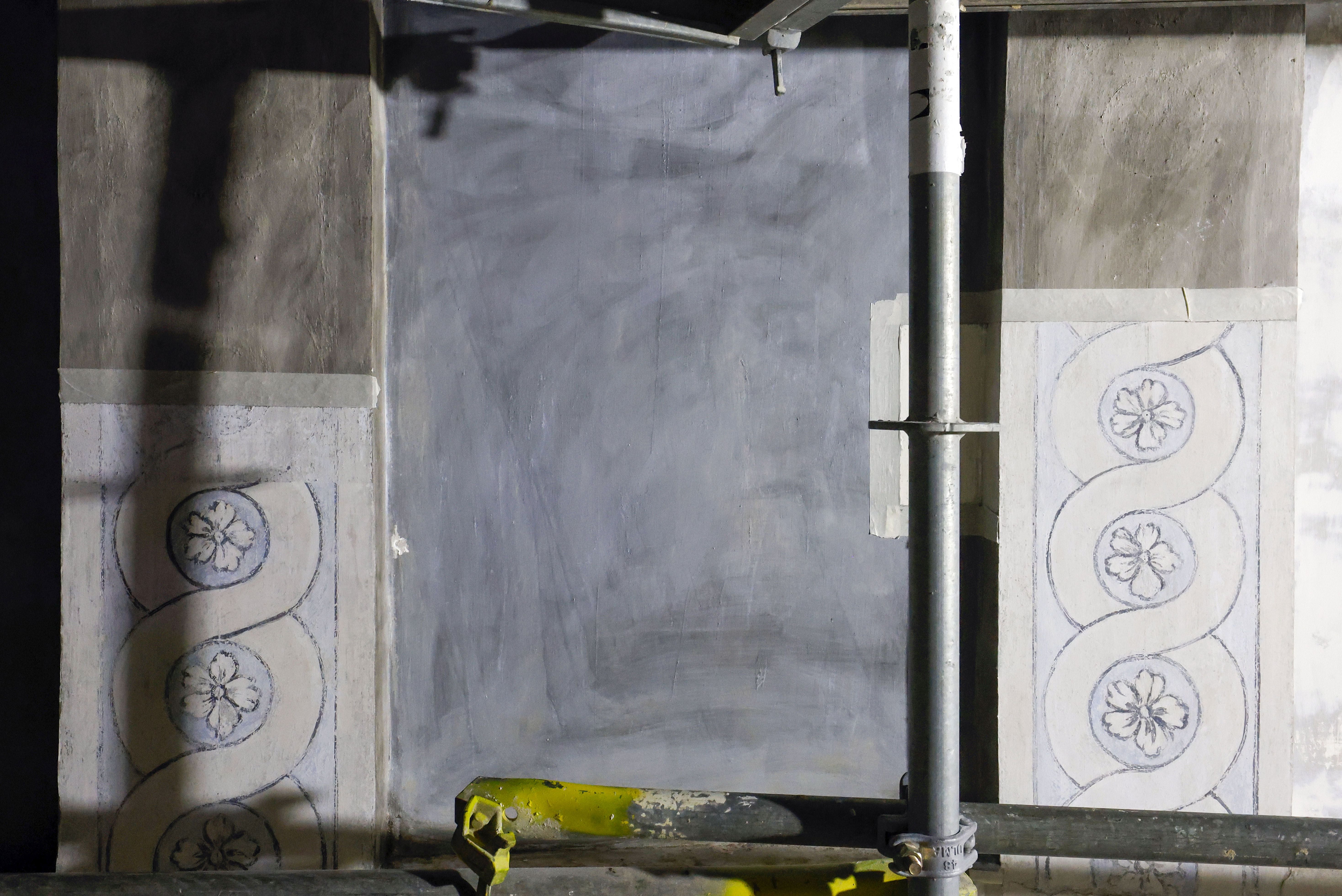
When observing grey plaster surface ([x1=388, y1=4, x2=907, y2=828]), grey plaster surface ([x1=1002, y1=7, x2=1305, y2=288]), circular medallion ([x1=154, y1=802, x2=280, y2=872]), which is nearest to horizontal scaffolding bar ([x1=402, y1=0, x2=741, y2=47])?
grey plaster surface ([x1=388, y1=4, x2=907, y2=828])

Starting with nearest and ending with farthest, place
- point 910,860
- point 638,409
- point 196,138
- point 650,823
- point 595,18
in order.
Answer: point 910,860 → point 650,823 → point 595,18 → point 196,138 → point 638,409

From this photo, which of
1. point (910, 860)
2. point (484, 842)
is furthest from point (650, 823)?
point (910, 860)

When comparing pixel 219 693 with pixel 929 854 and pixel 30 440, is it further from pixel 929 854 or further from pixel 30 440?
pixel 929 854

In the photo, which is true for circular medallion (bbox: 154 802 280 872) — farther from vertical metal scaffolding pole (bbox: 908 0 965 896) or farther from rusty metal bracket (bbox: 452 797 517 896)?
vertical metal scaffolding pole (bbox: 908 0 965 896)

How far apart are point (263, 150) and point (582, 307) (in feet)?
2.06

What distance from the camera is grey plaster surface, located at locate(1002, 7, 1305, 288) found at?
148 cm

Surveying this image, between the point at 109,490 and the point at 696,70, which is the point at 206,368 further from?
the point at 696,70

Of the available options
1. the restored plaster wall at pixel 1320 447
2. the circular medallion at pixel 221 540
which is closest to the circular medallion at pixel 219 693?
the circular medallion at pixel 221 540

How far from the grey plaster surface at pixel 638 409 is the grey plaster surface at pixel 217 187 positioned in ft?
0.41

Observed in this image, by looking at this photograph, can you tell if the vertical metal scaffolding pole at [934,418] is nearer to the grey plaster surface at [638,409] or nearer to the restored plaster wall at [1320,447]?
the grey plaster surface at [638,409]

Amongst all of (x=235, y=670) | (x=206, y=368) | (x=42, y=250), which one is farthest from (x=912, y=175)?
(x=42, y=250)

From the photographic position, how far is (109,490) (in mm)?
1473

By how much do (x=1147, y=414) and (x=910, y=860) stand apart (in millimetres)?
933

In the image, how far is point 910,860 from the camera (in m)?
1.04
